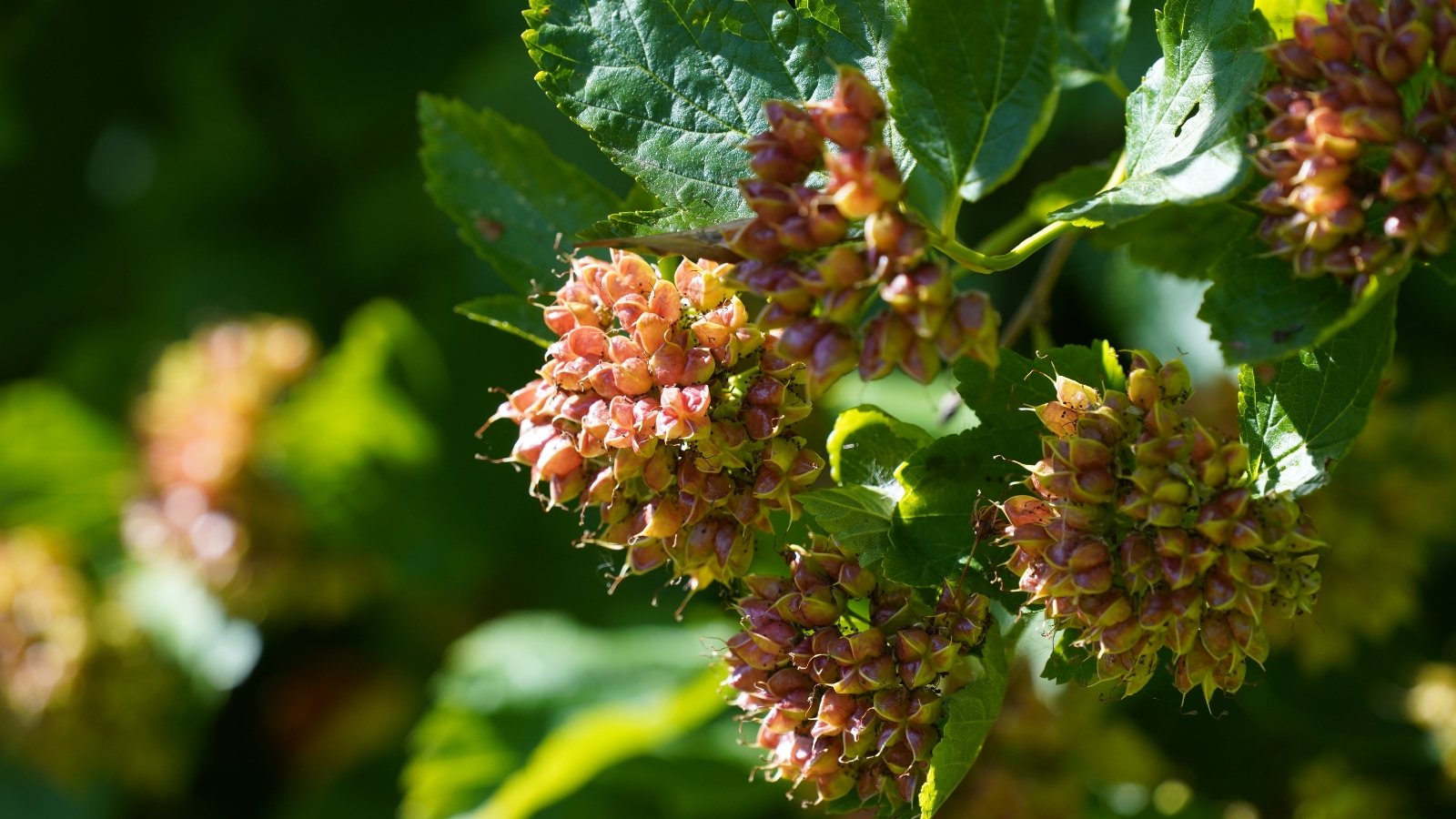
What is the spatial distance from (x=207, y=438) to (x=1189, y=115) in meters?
2.37

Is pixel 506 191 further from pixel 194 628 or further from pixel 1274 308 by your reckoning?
pixel 194 628

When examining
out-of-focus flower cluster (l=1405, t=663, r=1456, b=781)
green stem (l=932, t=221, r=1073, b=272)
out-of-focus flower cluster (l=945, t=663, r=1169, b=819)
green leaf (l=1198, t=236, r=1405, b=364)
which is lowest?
out-of-focus flower cluster (l=1405, t=663, r=1456, b=781)

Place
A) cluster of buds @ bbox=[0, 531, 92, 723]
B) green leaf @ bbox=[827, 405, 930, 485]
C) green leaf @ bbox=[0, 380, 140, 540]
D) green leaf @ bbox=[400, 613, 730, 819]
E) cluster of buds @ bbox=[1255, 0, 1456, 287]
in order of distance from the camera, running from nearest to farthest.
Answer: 1. cluster of buds @ bbox=[1255, 0, 1456, 287]
2. green leaf @ bbox=[827, 405, 930, 485]
3. green leaf @ bbox=[400, 613, 730, 819]
4. cluster of buds @ bbox=[0, 531, 92, 723]
5. green leaf @ bbox=[0, 380, 140, 540]

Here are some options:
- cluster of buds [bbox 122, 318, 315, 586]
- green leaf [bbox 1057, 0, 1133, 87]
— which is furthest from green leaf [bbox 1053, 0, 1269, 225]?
cluster of buds [bbox 122, 318, 315, 586]

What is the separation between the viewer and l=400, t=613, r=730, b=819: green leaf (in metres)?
2.38

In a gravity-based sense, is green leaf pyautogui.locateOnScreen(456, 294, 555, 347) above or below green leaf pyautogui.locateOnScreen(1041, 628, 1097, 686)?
above

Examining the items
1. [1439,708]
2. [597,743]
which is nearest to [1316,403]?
[1439,708]

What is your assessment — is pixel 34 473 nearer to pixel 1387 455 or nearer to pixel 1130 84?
pixel 1130 84

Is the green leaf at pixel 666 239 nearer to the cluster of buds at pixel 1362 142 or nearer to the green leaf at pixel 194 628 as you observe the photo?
the cluster of buds at pixel 1362 142

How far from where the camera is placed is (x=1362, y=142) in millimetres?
956

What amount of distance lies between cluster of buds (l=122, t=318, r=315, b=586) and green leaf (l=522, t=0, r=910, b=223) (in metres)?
1.95

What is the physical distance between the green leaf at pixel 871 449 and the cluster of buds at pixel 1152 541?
13 cm

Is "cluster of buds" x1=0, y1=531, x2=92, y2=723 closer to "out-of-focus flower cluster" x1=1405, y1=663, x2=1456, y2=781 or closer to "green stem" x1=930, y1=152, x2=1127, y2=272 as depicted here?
"green stem" x1=930, y1=152, x2=1127, y2=272

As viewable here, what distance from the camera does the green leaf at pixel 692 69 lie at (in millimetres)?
1136
